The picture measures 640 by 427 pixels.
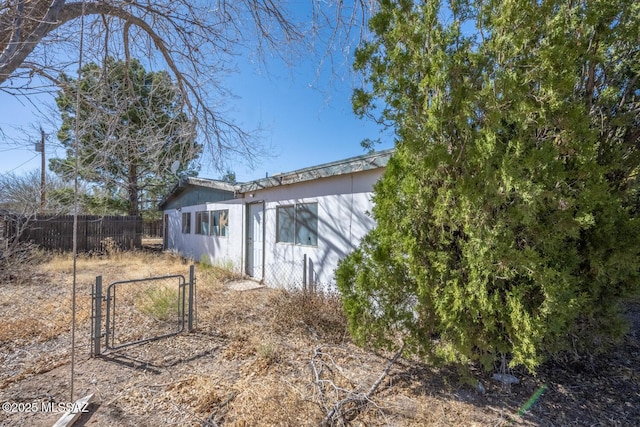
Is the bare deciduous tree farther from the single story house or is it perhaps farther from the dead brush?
the dead brush

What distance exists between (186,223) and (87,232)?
464 cm

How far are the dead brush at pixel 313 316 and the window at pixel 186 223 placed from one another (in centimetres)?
894

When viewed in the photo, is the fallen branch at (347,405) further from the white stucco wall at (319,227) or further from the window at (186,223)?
the window at (186,223)

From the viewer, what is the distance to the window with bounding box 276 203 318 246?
6.46 metres

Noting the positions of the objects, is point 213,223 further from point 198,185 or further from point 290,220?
point 290,220

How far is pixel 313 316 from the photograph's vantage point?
4.58 m

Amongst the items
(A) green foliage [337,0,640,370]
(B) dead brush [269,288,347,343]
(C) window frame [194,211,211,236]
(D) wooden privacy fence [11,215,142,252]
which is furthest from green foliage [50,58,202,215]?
(D) wooden privacy fence [11,215,142,252]

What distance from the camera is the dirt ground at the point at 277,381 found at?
99.5 inches

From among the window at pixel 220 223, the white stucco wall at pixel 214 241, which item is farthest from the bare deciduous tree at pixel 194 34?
the window at pixel 220 223

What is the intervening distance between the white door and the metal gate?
286 centimetres

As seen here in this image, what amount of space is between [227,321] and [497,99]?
15.2 ft

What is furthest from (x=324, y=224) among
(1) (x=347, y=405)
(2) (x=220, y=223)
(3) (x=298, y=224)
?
(2) (x=220, y=223)

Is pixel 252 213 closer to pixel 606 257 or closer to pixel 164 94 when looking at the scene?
pixel 164 94

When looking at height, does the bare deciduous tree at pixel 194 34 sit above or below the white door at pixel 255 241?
above
